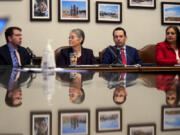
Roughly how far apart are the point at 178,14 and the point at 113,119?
530 cm

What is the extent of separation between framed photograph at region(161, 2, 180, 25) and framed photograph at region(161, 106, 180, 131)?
496 centimetres

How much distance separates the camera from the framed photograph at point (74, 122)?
1.13 feet

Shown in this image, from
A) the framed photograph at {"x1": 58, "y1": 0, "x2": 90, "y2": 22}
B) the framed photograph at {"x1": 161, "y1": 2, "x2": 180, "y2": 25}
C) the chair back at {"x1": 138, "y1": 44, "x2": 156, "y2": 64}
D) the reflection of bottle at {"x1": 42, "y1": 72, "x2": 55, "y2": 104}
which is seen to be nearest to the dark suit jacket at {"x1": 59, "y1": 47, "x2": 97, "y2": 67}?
the chair back at {"x1": 138, "y1": 44, "x2": 156, "y2": 64}

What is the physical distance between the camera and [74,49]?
11.8 feet

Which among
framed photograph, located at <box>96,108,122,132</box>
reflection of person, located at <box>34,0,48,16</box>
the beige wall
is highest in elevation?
reflection of person, located at <box>34,0,48,16</box>

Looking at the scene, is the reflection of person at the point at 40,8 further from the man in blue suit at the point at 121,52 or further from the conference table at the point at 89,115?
the conference table at the point at 89,115

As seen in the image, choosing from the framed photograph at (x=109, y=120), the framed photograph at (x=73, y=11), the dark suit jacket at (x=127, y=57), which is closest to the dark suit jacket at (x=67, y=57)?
the dark suit jacket at (x=127, y=57)

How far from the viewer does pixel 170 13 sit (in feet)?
17.2

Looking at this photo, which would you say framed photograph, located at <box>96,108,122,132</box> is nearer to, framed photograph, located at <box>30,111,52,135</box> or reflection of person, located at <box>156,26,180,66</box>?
framed photograph, located at <box>30,111,52,135</box>

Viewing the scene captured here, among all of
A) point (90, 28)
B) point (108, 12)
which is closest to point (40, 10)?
point (90, 28)

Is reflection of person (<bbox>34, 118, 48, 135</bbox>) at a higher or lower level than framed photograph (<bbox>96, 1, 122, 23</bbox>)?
lower

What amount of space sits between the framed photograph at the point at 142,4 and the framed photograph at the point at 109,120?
15.6ft

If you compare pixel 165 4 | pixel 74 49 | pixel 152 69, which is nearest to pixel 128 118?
pixel 152 69

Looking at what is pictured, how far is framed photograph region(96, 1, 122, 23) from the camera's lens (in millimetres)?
4883
